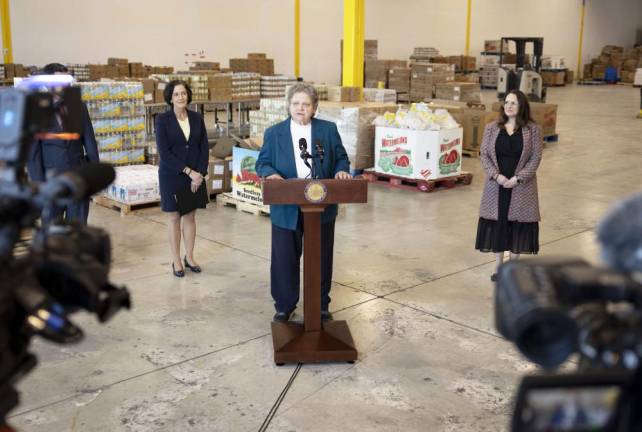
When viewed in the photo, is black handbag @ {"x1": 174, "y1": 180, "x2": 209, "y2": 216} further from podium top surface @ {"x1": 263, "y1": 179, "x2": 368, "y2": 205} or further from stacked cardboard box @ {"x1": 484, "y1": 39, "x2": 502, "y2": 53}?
stacked cardboard box @ {"x1": 484, "y1": 39, "x2": 502, "y2": 53}

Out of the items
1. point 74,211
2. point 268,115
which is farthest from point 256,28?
point 74,211

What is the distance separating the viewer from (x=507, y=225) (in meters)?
6.07

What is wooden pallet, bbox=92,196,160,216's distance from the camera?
880 centimetres

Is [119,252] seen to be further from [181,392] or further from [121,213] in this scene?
[181,392]

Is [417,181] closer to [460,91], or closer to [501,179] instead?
[501,179]

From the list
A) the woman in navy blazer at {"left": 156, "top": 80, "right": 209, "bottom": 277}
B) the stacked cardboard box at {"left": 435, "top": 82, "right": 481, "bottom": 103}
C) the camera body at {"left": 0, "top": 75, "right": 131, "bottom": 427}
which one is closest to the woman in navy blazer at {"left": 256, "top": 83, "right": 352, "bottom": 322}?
the woman in navy blazer at {"left": 156, "top": 80, "right": 209, "bottom": 277}

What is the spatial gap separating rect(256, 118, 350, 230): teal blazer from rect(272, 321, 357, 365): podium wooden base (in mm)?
732

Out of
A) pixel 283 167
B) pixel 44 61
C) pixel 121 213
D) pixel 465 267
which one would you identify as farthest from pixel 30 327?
pixel 44 61

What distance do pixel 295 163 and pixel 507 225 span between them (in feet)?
7.47

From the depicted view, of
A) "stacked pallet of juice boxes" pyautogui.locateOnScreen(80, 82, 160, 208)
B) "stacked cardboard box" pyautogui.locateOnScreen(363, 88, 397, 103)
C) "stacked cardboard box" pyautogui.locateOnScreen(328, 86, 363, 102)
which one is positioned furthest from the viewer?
"stacked cardboard box" pyautogui.locateOnScreen(363, 88, 397, 103)

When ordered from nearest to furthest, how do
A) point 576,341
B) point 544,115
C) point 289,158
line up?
point 576,341, point 289,158, point 544,115

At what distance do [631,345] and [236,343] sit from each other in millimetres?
3757

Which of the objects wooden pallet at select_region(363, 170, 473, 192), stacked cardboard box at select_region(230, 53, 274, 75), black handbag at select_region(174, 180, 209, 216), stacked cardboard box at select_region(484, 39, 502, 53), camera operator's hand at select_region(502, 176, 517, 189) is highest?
stacked cardboard box at select_region(484, 39, 502, 53)

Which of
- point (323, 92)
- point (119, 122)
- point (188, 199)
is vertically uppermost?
point (323, 92)
